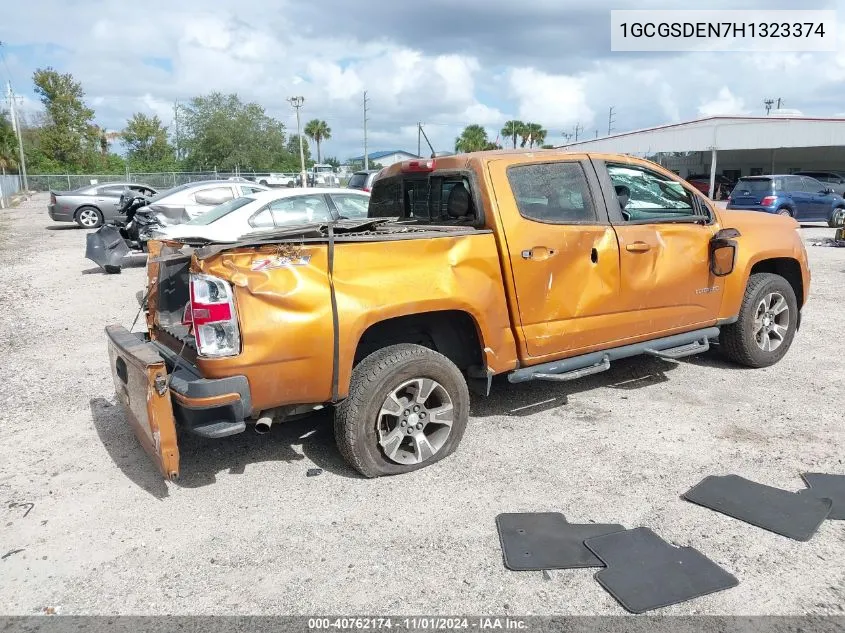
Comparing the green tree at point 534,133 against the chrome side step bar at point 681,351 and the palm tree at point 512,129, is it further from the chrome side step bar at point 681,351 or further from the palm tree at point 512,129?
the chrome side step bar at point 681,351

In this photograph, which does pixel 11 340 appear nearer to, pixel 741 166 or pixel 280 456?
pixel 280 456

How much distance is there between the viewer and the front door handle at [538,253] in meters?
4.10

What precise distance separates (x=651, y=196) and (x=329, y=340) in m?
3.04

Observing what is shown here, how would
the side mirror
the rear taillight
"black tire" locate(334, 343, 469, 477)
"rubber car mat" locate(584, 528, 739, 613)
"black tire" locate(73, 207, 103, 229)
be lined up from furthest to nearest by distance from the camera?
1. "black tire" locate(73, 207, 103, 229)
2. the side mirror
3. "black tire" locate(334, 343, 469, 477)
4. the rear taillight
5. "rubber car mat" locate(584, 528, 739, 613)

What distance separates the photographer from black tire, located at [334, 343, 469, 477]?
359 centimetres

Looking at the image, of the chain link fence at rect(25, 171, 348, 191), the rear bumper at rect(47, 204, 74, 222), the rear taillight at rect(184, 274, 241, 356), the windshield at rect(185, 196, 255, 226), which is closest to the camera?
the rear taillight at rect(184, 274, 241, 356)

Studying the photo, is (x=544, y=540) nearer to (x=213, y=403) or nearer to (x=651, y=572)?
(x=651, y=572)

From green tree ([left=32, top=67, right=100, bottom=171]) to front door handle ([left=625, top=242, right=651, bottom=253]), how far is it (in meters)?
63.2

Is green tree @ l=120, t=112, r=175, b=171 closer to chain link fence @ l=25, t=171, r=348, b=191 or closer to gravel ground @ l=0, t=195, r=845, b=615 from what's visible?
chain link fence @ l=25, t=171, r=348, b=191

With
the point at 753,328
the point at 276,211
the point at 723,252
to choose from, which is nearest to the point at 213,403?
the point at 723,252

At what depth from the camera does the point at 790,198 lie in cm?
1798

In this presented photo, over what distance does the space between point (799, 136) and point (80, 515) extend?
32416mm

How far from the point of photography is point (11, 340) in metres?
7.12

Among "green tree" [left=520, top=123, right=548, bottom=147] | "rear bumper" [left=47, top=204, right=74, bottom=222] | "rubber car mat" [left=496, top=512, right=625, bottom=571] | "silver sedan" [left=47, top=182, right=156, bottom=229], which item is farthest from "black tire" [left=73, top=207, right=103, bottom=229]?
"green tree" [left=520, top=123, right=548, bottom=147]
